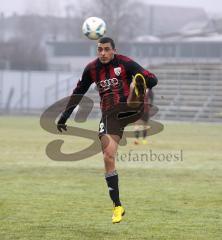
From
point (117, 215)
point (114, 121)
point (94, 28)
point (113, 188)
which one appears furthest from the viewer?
point (94, 28)

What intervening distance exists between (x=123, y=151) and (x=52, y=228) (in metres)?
10.7

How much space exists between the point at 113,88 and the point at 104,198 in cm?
245

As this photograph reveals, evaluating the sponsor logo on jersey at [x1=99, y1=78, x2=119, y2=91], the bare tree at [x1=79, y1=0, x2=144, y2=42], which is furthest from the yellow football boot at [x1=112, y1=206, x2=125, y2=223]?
the bare tree at [x1=79, y1=0, x2=144, y2=42]

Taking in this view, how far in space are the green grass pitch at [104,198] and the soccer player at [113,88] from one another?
674 millimetres

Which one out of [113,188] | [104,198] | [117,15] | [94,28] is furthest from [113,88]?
[117,15]

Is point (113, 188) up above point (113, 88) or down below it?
below

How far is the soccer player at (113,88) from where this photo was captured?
846 centimetres

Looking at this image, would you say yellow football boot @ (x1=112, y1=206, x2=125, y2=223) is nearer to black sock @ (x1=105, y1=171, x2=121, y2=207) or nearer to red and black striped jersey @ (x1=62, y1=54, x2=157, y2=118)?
black sock @ (x1=105, y1=171, x2=121, y2=207)

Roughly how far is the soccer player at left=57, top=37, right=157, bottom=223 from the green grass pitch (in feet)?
2.21

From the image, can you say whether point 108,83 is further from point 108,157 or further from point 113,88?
point 108,157

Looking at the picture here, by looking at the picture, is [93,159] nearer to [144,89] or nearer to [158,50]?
[144,89]

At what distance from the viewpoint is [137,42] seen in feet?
225

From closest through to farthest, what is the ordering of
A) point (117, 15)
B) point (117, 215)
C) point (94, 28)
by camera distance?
point (117, 215) → point (94, 28) → point (117, 15)

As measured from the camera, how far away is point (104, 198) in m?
10.6
